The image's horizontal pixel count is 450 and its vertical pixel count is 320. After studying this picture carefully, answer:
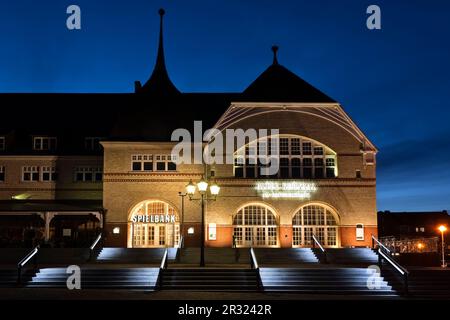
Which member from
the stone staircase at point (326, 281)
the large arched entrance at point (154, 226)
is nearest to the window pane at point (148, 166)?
the large arched entrance at point (154, 226)

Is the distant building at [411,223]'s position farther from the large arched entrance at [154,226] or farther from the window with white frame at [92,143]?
the window with white frame at [92,143]

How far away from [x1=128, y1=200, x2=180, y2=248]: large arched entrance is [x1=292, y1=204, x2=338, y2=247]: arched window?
784 centimetres

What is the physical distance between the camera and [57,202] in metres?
40.8

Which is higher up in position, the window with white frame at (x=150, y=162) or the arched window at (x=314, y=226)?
the window with white frame at (x=150, y=162)

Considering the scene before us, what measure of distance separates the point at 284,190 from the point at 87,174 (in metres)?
14.5

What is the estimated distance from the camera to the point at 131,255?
33.0m

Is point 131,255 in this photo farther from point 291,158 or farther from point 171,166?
point 291,158

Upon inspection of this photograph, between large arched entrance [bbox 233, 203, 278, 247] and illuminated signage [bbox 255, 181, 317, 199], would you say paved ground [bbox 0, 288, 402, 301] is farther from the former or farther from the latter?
illuminated signage [bbox 255, 181, 317, 199]

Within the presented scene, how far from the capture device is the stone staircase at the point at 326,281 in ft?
74.6

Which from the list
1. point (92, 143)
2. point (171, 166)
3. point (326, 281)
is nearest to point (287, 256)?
point (326, 281)

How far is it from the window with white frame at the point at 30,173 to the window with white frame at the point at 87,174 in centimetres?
283
